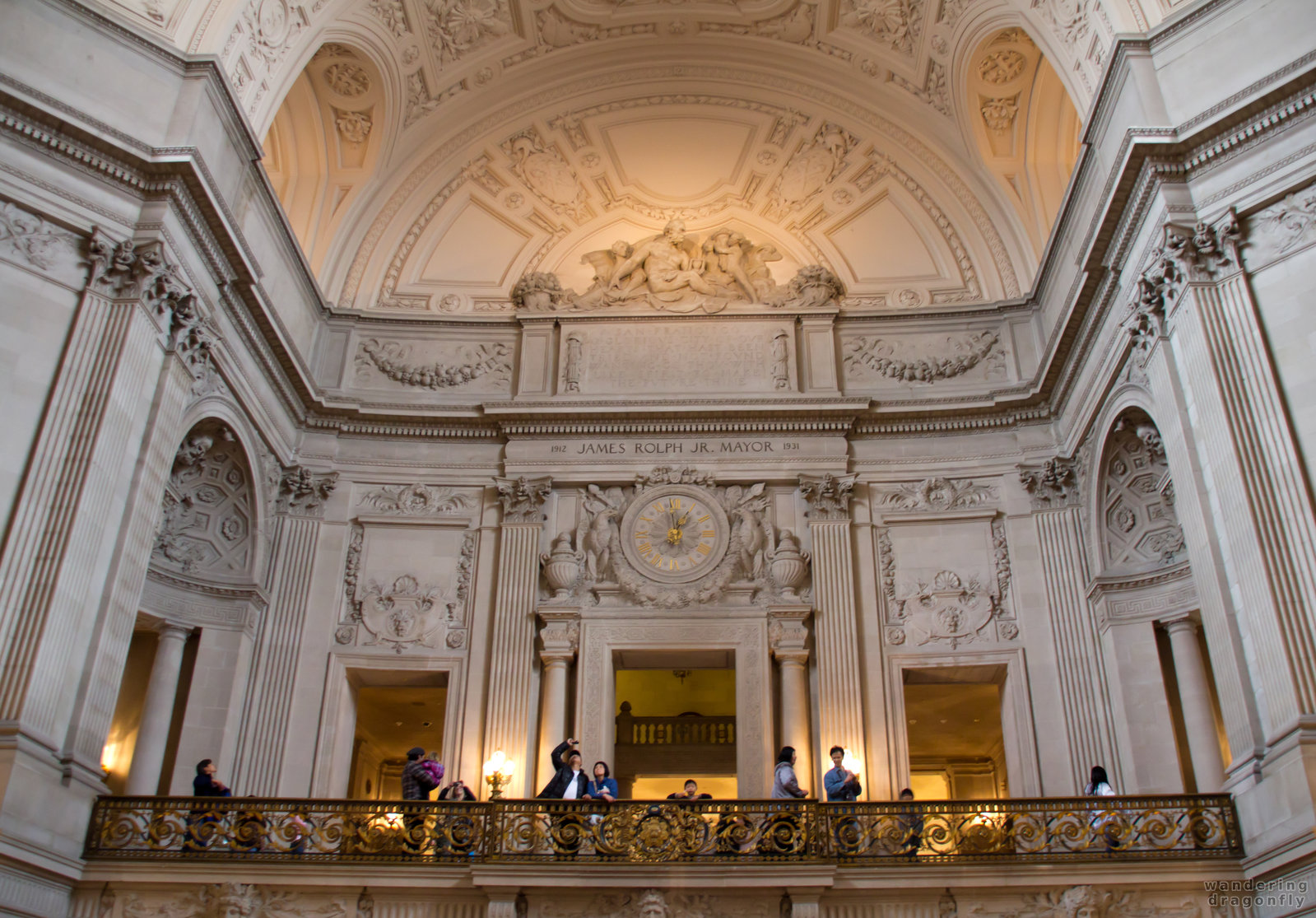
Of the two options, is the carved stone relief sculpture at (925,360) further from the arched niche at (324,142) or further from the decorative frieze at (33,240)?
the decorative frieze at (33,240)

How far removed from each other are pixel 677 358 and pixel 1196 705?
358 inches

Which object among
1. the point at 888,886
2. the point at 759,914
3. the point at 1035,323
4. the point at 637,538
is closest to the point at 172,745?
the point at 637,538

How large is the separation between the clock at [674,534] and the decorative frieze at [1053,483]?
460 centimetres

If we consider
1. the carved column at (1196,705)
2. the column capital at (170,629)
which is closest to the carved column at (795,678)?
the carved column at (1196,705)

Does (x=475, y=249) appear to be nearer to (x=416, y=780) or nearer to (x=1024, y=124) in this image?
(x=1024, y=124)

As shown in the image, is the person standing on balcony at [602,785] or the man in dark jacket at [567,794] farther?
the person standing on balcony at [602,785]

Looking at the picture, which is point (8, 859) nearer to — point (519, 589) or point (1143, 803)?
point (519, 589)

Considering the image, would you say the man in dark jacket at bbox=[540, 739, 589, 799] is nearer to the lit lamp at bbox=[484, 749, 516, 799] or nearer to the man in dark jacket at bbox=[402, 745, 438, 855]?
the man in dark jacket at bbox=[402, 745, 438, 855]

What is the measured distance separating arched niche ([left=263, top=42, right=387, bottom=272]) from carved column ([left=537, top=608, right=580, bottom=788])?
745 cm

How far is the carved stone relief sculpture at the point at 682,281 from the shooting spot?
19.1m

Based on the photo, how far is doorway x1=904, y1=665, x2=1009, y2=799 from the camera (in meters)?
16.7

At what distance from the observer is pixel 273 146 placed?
18641 millimetres

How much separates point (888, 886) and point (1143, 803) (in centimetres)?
265

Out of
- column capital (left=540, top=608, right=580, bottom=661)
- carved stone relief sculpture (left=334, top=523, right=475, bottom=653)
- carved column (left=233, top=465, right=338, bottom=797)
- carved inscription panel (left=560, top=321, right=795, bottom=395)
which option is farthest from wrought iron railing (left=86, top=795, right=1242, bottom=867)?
carved inscription panel (left=560, top=321, right=795, bottom=395)
